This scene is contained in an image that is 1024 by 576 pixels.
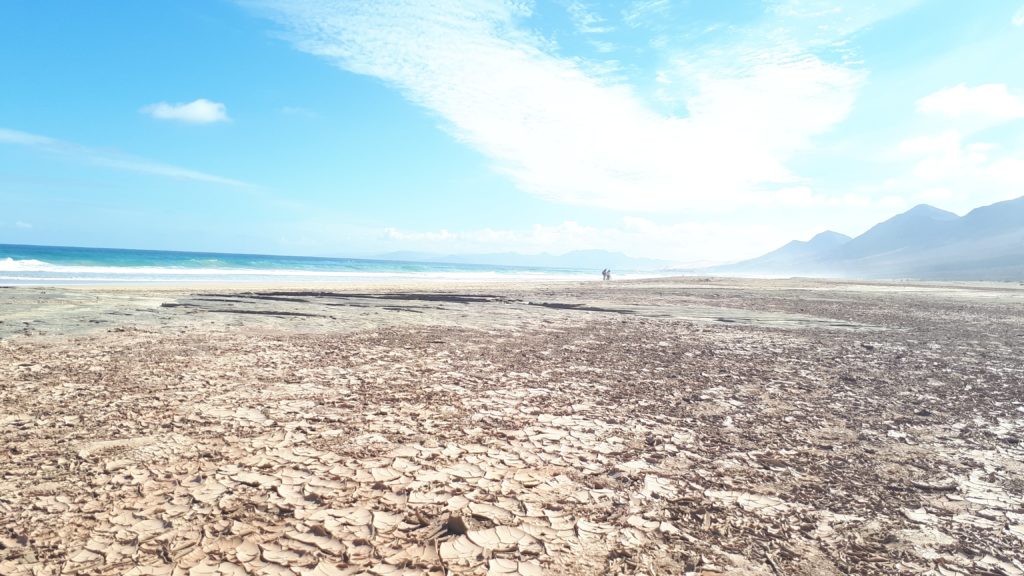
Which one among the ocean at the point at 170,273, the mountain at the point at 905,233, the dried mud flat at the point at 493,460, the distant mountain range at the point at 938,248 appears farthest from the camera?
the mountain at the point at 905,233

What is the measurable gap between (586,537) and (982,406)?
5.68 meters

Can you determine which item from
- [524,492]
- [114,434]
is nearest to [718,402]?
[524,492]

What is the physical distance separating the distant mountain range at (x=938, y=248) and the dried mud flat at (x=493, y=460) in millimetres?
95947

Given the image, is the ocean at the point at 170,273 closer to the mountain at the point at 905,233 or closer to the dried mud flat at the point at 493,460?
the dried mud flat at the point at 493,460

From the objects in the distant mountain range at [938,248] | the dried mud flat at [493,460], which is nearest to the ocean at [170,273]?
the dried mud flat at [493,460]

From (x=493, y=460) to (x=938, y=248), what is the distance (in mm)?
184540

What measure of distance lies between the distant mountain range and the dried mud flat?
95947 millimetres

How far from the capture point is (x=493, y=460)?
3.60m

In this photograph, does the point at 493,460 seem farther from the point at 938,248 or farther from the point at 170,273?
the point at 938,248

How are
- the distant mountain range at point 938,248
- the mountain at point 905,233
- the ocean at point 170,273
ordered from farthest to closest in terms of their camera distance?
the mountain at point 905,233
the distant mountain range at point 938,248
the ocean at point 170,273

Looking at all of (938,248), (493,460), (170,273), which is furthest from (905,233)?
(493,460)

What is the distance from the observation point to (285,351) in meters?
7.30

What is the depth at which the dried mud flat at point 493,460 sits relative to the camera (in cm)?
247

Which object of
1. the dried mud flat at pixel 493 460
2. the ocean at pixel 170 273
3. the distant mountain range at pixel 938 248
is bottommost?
the dried mud flat at pixel 493 460
